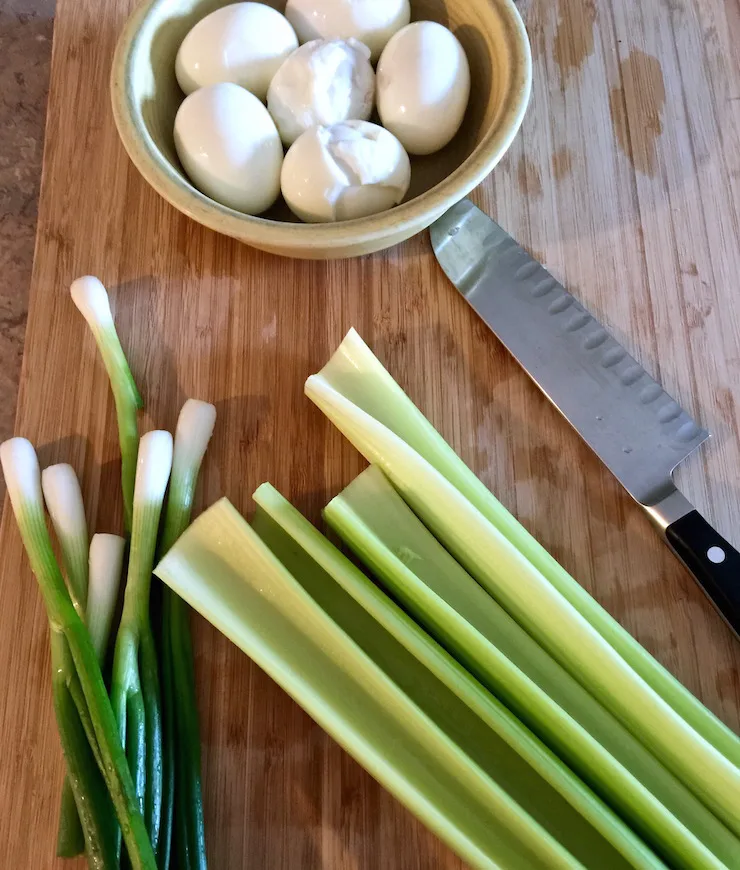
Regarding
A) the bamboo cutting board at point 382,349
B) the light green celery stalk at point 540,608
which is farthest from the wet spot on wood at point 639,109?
the light green celery stalk at point 540,608

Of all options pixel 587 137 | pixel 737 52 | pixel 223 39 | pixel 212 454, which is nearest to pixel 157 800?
pixel 212 454

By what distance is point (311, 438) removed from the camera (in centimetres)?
90

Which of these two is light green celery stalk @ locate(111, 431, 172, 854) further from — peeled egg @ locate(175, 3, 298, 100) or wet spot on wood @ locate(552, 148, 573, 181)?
wet spot on wood @ locate(552, 148, 573, 181)

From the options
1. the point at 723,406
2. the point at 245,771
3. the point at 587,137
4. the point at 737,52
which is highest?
the point at 737,52

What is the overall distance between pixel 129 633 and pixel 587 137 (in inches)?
36.7

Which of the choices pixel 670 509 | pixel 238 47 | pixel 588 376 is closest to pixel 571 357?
pixel 588 376

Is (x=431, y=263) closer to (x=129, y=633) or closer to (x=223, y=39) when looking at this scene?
(x=223, y=39)

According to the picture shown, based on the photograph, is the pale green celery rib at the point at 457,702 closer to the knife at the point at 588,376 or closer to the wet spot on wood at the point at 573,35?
the knife at the point at 588,376

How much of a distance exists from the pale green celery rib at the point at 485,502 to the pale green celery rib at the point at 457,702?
138 millimetres

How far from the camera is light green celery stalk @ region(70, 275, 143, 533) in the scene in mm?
840

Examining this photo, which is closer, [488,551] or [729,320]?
[488,551]

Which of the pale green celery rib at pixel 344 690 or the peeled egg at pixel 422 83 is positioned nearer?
the pale green celery rib at pixel 344 690

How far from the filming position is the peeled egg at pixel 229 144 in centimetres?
82

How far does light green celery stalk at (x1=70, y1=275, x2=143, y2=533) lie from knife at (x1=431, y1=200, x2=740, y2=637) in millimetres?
445
